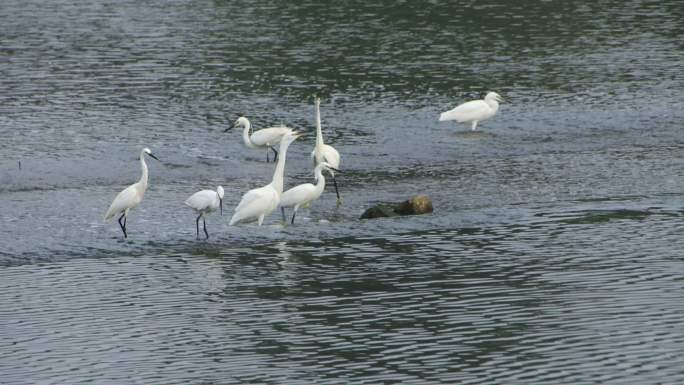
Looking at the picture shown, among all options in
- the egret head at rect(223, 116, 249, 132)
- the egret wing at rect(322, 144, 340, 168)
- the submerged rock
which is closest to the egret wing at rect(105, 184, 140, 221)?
the submerged rock

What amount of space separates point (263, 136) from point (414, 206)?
5.89m

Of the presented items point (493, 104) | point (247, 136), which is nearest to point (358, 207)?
point (247, 136)

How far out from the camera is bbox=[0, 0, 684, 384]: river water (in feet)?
46.5

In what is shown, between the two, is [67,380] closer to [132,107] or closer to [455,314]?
[455,314]

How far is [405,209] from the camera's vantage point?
20109 mm

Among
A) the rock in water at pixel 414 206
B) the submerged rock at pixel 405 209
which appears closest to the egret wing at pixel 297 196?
the submerged rock at pixel 405 209

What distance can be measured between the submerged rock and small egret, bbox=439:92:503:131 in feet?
23.1

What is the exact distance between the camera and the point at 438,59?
113 ft

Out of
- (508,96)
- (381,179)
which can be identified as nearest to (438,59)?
(508,96)

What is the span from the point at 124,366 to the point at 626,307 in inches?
225

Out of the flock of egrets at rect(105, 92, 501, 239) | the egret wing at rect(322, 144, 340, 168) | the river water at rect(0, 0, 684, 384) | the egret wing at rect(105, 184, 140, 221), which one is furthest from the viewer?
the egret wing at rect(322, 144, 340, 168)

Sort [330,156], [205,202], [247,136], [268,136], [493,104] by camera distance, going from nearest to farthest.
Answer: [205,202]
[330,156]
[268,136]
[247,136]
[493,104]

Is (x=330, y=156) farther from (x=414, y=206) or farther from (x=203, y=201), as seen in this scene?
(x=203, y=201)

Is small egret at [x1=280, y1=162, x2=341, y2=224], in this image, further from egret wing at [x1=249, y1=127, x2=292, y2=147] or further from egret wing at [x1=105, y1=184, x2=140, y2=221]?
egret wing at [x1=249, y1=127, x2=292, y2=147]
